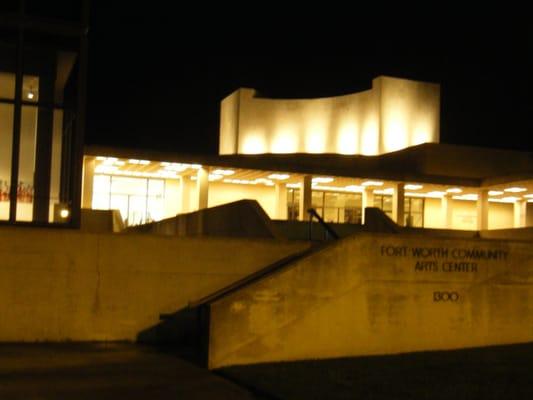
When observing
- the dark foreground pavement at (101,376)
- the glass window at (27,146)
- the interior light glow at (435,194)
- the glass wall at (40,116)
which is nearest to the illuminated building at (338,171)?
the interior light glow at (435,194)

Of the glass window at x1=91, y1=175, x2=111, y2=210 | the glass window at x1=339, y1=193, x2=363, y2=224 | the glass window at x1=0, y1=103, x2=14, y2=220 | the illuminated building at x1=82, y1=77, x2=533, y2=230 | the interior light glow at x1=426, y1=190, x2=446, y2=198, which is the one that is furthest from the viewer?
the glass window at x1=339, y1=193, x2=363, y2=224

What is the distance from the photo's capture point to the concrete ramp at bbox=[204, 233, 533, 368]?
12461mm

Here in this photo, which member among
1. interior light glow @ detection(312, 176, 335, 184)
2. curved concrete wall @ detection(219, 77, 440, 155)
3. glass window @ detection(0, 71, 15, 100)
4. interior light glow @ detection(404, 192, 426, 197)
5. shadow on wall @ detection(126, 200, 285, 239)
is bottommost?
shadow on wall @ detection(126, 200, 285, 239)

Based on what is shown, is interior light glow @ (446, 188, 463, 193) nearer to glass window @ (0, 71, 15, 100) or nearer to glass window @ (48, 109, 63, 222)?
glass window @ (48, 109, 63, 222)

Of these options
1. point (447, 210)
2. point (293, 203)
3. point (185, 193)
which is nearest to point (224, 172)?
point (185, 193)

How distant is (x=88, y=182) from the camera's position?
99.5ft

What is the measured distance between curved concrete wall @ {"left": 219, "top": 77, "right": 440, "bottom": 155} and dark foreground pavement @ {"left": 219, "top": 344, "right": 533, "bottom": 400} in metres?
32.5

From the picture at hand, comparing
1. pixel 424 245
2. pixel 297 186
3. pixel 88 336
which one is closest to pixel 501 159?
pixel 297 186

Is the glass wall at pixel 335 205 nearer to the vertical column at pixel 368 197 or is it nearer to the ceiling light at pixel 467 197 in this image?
the vertical column at pixel 368 197

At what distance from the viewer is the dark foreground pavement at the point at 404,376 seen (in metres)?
9.84

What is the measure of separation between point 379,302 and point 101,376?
5.29m

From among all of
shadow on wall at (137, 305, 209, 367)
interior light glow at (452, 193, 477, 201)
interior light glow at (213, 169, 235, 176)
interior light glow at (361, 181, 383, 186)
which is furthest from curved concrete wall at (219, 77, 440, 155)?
shadow on wall at (137, 305, 209, 367)

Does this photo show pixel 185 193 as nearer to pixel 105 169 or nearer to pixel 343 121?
pixel 105 169

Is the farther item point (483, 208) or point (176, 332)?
point (483, 208)
